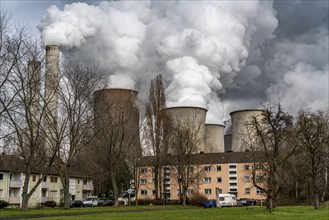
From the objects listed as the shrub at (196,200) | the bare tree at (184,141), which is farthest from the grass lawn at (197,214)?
the shrub at (196,200)

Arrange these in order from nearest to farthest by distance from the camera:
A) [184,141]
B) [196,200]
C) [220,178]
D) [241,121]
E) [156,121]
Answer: [156,121], [184,141], [196,200], [241,121], [220,178]

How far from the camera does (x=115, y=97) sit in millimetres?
60219

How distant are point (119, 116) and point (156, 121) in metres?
8.66

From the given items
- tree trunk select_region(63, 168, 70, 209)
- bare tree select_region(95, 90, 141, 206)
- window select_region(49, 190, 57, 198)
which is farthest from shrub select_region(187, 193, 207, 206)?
tree trunk select_region(63, 168, 70, 209)

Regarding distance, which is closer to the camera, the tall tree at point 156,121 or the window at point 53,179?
the tall tree at point 156,121

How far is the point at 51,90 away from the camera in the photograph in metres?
46.9

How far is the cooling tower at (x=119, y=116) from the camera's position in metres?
53.8

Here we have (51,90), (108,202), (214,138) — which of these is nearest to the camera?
(51,90)

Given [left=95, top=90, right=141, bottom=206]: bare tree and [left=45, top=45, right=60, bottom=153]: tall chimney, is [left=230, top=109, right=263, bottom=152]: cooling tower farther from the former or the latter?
[left=45, top=45, right=60, bottom=153]: tall chimney

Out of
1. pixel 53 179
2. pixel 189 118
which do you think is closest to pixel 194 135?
pixel 189 118

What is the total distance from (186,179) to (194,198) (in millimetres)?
3773

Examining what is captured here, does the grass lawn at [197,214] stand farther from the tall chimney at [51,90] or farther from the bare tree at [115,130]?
the bare tree at [115,130]

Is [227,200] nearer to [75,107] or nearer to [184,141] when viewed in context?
[184,141]

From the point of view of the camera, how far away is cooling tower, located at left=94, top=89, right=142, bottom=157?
53800mm
